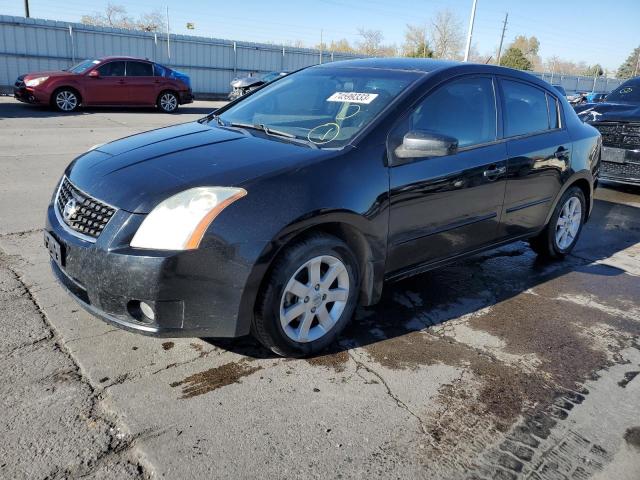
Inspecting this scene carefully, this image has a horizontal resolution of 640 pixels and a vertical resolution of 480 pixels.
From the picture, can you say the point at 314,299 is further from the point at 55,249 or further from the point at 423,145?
the point at 55,249

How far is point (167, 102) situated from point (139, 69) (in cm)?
134

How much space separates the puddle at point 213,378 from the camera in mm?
2750

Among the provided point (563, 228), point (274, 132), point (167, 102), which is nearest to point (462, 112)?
point (274, 132)

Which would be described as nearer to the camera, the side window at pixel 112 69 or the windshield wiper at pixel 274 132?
the windshield wiper at pixel 274 132

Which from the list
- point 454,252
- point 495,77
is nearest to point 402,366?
point 454,252

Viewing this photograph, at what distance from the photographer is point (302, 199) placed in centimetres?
282

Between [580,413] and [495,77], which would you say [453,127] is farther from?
[580,413]

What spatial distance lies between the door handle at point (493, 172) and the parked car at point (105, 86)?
13.9 metres

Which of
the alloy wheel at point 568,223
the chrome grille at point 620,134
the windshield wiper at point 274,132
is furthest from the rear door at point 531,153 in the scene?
the chrome grille at point 620,134

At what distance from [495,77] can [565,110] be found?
118cm

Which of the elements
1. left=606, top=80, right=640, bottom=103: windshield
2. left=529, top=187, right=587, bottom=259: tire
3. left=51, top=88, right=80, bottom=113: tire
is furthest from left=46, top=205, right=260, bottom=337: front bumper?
left=51, top=88, right=80, bottom=113: tire

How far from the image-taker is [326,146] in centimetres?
318

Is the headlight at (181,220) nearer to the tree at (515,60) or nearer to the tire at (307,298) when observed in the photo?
the tire at (307,298)

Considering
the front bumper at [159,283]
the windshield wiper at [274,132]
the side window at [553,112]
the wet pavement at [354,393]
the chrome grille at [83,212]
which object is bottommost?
the wet pavement at [354,393]
